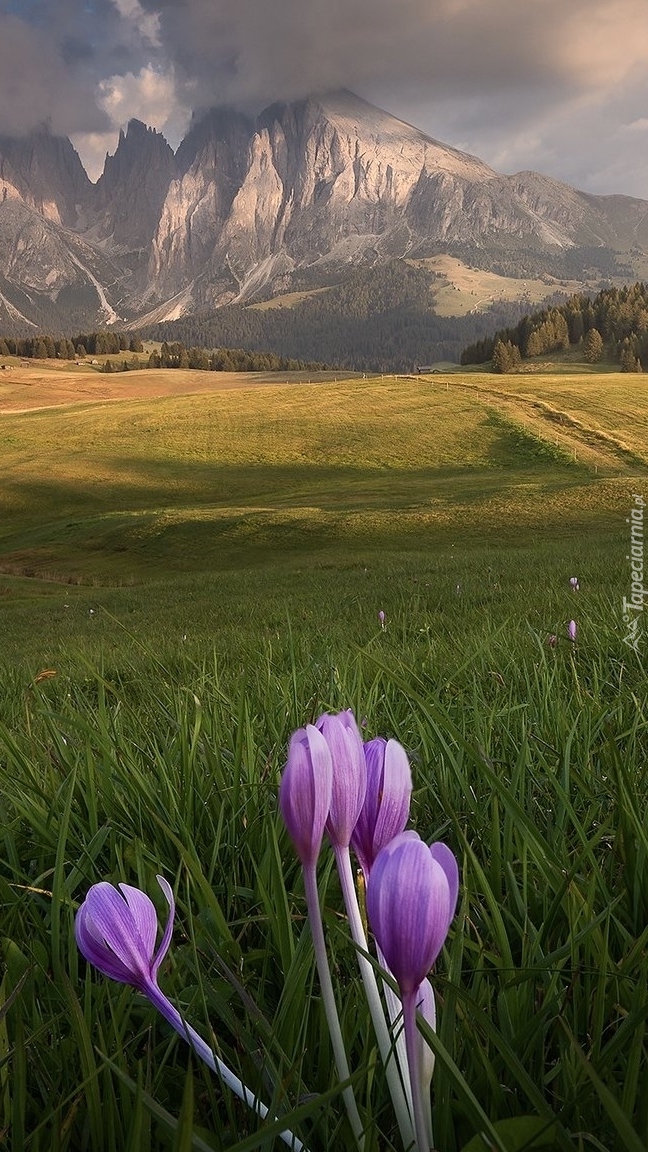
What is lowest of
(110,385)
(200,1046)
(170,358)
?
(200,1046)

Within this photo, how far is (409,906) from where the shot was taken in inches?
25.4

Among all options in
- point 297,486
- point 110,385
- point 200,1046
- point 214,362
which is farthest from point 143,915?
point 214,362

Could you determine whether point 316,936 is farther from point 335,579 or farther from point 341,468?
point 341,468

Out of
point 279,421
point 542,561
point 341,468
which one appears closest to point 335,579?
point 542,561

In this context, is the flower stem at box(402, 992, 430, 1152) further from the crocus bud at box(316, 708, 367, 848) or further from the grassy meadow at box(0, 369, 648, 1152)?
the crocus bud at box(316, 708, 367, 848)

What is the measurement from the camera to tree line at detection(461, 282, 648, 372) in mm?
132125

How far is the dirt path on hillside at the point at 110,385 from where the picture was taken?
11325 centimetres

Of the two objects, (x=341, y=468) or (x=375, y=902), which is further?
(x=341, y=468)

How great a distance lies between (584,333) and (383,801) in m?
158

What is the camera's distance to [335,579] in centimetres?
2458

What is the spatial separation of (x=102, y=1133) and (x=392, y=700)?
2319 millimetres

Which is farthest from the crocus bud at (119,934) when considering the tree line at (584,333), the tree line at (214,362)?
the tree line at (214,362)

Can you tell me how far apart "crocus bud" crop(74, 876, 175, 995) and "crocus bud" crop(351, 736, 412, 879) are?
0.21 metres

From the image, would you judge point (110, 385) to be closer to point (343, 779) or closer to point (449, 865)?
point (343, 779)
